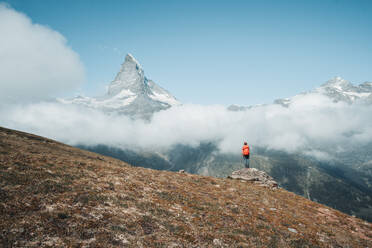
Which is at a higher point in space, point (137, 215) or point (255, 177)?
point (255, 177)

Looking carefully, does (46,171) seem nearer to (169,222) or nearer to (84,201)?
(84,201)

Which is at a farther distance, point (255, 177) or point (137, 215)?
point (255, 177)

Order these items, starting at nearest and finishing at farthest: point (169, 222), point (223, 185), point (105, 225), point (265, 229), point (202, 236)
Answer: point (105, 225) < point (202, 236) < point (169, 222) < point (265, 229) < point (223, 185)

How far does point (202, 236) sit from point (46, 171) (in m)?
15.1

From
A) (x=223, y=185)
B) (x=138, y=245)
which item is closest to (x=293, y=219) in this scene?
(x=223, y=185)

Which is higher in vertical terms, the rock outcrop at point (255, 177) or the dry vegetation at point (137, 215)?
the rock outcrop at point (255, 177)

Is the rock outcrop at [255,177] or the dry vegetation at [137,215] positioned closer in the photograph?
the dry vegetation at [137,215]

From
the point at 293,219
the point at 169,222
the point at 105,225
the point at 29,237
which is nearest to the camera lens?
the point at 29,237

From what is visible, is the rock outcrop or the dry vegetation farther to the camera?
the rock outcrop

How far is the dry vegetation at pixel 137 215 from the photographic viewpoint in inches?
453

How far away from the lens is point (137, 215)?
49.9 feet

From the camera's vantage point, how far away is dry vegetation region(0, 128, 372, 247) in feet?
37.8

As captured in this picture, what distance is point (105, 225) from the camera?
42.4 ft

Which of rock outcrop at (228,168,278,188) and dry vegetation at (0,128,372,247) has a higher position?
rock outcrop at (228,168,278,188)
